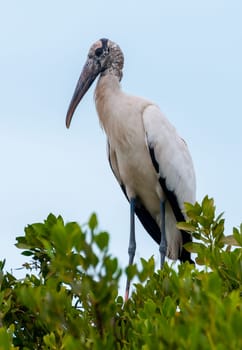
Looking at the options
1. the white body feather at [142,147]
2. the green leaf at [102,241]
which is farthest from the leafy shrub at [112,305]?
the white body feather at [142,147]

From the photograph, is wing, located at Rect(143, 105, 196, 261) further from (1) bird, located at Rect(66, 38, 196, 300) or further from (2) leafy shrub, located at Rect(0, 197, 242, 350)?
(2) leafy shrub, located at Rect(0, 197, 242, 350)

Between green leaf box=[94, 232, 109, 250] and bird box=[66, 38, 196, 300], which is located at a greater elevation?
bird box=[66, 38, 196, 300]

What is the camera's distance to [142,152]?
811 cm

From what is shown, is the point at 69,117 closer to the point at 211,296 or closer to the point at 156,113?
the point at 156,113

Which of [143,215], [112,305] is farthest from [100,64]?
[112,305]

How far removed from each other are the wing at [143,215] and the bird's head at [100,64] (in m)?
0.59

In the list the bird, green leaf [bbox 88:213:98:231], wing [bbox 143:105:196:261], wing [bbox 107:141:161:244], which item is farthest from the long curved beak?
green leaf [bbox 88:213:98:231]

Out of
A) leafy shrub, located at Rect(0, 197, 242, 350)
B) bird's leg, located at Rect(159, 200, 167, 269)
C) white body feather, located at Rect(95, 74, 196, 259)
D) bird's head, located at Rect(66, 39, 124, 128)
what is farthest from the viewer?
bird's head, located at Rect(66, 39, 124, 128)

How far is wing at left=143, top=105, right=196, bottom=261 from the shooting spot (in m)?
8.10

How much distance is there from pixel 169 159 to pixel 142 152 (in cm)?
28

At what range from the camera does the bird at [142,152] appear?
8.10m

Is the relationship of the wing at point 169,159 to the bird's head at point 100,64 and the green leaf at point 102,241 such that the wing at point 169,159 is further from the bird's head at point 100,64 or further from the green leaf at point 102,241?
the green leaf at point 102,241

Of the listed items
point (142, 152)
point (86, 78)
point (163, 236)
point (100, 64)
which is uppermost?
point (100, 64)

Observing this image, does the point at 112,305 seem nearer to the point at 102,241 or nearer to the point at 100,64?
the point at 102,241
